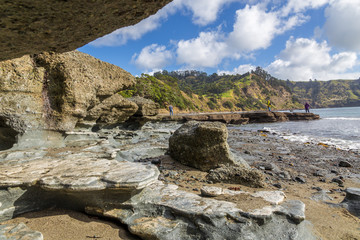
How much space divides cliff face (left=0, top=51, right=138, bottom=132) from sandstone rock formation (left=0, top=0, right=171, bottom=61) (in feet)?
12.3

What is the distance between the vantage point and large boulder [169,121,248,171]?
522 cm

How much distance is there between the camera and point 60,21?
1.46m

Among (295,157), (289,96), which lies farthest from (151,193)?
(289,96)

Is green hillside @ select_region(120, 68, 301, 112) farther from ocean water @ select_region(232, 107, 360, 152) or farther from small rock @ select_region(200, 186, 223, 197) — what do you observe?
small rock @ select_region(200, 186, 223, 197)

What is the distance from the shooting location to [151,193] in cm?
298

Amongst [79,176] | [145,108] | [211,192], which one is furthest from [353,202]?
[145,108]

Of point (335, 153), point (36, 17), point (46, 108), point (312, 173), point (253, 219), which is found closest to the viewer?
point (36, 17)

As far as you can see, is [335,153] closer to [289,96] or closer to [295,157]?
[295,157]

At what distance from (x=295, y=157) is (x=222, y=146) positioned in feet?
16.1

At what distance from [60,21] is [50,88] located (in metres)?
5.15

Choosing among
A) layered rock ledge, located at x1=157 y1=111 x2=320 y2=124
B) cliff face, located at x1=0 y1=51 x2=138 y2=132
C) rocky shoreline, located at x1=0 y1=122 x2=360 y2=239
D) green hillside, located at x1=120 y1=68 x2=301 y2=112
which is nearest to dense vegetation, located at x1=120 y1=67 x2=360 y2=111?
green hillside, located at x1=120 y1=68 x2=301 y2=112

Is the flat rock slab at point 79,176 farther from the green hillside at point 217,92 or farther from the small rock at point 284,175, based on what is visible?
the green hillside at point 217,92

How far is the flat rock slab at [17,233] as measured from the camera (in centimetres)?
201

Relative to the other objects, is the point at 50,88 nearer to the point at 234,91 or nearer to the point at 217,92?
the point at 217,92
